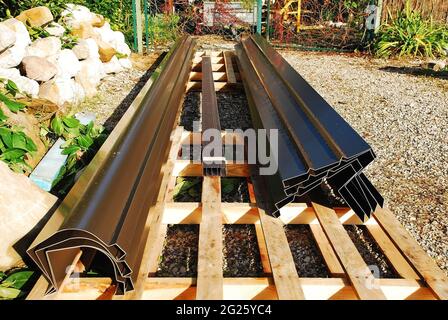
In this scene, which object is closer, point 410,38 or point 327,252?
point 327,252

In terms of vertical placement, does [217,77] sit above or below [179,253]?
above

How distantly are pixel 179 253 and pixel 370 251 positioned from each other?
3.98 ft

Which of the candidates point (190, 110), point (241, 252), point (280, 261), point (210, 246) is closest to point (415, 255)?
point (280, 261)

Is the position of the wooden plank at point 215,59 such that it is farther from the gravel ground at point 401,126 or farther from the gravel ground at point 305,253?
the gravel ground at point 305,253

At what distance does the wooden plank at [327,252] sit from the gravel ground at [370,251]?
0.27 metres

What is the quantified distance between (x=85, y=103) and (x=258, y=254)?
3353 mm

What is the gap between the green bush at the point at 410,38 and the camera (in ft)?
26.0

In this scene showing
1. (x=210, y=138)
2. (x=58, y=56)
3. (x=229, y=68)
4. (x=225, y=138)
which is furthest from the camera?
(x=229, y=68)

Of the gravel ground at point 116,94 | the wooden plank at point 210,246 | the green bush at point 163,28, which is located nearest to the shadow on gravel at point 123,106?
the gravel ground at point 116,94

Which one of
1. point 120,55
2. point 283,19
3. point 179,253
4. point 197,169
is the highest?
point 283,19

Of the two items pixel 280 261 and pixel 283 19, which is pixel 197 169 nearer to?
pixel 280 261

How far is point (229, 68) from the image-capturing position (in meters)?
5.75

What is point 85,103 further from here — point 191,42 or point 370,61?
point 370,61

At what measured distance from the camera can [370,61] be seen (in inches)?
307
